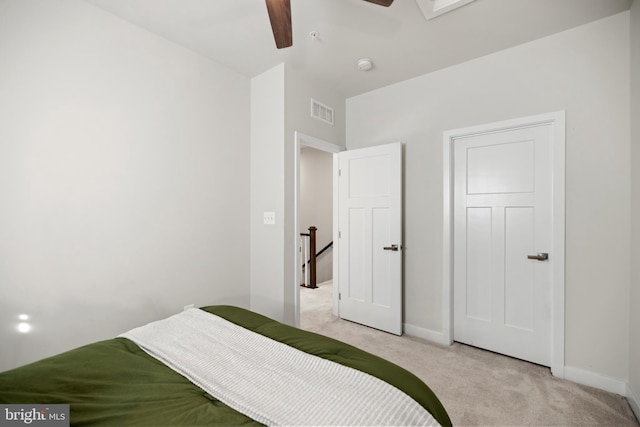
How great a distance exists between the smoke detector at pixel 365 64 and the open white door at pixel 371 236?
2.68ft

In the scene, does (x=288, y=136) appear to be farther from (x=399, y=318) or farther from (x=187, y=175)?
(x=399, y=318)

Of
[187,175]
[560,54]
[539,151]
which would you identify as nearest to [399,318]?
[539,151]

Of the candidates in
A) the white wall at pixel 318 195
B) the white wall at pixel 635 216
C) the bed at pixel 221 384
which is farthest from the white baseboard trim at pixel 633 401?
the white wall at pixel 318 195

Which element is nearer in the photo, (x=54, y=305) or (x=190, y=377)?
(x=190, y=377)

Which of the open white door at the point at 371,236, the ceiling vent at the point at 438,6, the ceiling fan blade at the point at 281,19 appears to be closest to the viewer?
the ceiling fan blade at the point at 281,19

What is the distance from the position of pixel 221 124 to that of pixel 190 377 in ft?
7.93

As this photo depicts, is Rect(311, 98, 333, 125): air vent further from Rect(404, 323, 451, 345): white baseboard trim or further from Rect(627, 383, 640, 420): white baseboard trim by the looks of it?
Rect(627, 383, 640, 420): white baseboard trim

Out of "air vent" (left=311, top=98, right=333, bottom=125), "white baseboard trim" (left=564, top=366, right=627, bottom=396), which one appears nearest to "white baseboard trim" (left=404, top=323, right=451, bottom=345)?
"white baseboard trim" (left=564, top=366, right=627, bottom=396)

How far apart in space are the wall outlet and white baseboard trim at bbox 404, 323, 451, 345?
1.84 metres

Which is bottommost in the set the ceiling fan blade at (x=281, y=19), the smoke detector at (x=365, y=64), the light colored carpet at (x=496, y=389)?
the light colored carpet at (x=496, y=389)

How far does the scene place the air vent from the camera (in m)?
3.16

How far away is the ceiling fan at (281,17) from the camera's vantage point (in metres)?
1.51

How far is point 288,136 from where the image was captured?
9.41 ft

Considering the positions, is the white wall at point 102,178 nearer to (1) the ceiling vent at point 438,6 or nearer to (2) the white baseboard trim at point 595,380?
(1) the ceiling vent at point 438,6
